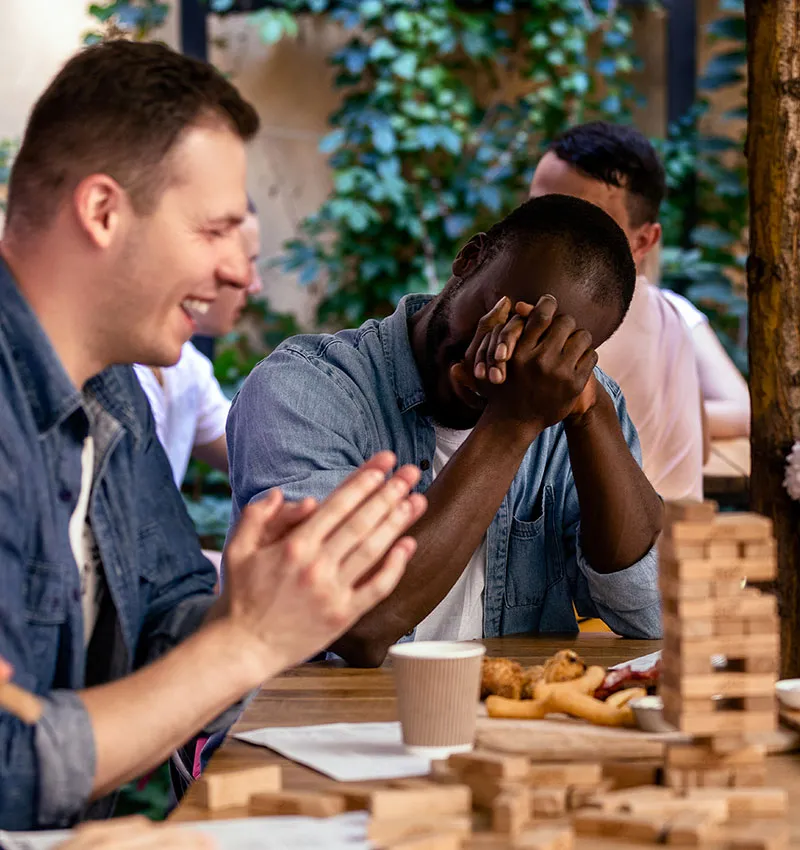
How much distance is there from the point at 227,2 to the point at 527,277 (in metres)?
3.80

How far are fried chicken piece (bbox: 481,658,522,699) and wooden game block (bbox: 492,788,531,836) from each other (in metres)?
0.38

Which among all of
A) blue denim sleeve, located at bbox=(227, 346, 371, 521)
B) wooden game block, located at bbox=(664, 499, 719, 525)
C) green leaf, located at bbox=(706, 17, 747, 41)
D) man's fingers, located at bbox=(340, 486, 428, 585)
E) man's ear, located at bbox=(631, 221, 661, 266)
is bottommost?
man's fingers, located at bbox=(340, 486, 428, 585)

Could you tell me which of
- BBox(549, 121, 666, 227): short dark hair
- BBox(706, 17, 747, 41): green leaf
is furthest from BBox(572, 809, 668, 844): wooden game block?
BBox(706, 17, 747, 41): green leaf

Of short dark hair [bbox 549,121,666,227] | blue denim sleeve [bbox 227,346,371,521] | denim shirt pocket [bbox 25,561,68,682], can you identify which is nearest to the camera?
denim shirt pocket [bbox 25,561,68,682]

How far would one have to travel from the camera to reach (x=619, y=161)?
314 cm

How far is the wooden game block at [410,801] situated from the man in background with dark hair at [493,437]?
607 mm

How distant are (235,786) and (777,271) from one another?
1.86m

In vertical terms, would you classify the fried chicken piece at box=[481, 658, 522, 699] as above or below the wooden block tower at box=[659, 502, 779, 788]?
below

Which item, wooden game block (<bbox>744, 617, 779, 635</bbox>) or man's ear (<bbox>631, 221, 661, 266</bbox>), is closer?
wooden game block (<bbox>744, 617, 779, 635</bbox>)

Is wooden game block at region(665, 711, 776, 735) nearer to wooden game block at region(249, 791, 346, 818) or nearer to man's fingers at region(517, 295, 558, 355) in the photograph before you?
wooden game block at region(249, 791, 346, 818)

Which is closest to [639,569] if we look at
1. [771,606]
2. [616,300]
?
[616,300]

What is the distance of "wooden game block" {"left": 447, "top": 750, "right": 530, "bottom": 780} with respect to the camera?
1150mm

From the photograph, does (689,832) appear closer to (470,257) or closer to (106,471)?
(106,471)

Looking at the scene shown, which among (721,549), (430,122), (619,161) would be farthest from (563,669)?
(430,122)
